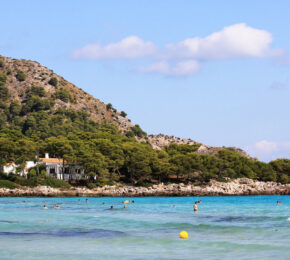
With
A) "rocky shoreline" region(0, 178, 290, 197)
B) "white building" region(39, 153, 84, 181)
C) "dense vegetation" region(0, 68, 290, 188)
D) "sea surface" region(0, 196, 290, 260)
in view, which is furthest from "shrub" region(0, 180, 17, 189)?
"sea surface" region(0, 196, 290, 260)

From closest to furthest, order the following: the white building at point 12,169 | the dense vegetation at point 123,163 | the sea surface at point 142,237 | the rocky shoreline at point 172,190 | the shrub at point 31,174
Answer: the sea surface at point 142,237
the rocky shoreline at point 172,190
the shrub at point 31,174
the dense vegetation at point 123,163
the white building at point 12,169

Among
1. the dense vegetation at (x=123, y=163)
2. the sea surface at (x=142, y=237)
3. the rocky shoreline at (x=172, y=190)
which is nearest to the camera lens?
the sea surface at (x=142, y=237)

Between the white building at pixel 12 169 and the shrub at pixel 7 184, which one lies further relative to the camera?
the white building at pixel 12 169

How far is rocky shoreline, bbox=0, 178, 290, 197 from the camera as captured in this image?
11126cm

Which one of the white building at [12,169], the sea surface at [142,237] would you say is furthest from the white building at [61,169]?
the sea surface at [142,237]

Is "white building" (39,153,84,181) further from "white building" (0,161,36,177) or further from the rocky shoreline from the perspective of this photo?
the rocky shoreline

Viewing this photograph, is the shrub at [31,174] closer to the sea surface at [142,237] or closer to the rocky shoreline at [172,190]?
the rocky shoreline at [172,190]

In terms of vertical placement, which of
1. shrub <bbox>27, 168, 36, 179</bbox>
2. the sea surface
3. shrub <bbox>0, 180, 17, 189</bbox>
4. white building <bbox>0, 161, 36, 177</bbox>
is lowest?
the sea surface

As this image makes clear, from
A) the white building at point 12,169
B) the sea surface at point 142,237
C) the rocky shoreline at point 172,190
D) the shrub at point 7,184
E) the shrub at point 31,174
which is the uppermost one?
the white building at point 12,169

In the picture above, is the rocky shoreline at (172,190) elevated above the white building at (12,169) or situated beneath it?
situated beneath

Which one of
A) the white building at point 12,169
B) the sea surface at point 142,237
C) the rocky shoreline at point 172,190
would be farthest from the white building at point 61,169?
the sea surface at point 142,237

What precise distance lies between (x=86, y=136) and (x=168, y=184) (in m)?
32.1

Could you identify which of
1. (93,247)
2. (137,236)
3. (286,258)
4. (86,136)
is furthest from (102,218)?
(86,136)

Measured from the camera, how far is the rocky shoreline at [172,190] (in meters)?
111
